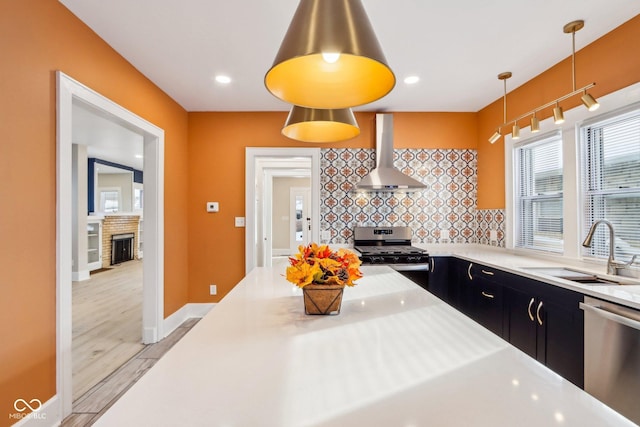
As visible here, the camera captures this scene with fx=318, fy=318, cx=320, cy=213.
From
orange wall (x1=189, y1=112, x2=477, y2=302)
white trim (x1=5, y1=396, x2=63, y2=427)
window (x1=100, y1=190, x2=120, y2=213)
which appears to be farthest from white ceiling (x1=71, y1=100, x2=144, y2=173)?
white trim (x1=5, y1=396, x2=63, y2=427)

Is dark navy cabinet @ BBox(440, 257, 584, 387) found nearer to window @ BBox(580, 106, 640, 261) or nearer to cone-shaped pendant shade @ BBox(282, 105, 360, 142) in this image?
window @ BBox(580, 106, 640, 261)

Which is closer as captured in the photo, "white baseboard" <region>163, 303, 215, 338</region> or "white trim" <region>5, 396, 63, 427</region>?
"white trim" <region>5, 396, 63, 427</region>

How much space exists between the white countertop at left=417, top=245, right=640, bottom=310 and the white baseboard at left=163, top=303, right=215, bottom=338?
2.79 m

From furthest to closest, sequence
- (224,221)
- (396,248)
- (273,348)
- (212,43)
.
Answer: (224,221) → (396,248) → (212,43) → (273,348)

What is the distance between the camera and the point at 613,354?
5.43 feet

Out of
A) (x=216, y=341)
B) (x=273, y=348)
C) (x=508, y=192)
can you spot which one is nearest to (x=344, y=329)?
(x=273, y=348)

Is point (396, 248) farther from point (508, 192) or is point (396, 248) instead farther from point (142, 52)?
point (142, 52)

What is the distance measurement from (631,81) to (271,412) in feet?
9.36

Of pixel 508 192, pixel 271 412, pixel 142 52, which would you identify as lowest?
pixel 271 412

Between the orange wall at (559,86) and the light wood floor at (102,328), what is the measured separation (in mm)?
4087

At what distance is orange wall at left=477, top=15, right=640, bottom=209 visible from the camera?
2.11 m

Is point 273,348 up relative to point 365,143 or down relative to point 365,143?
down

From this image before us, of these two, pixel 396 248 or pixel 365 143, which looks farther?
pixel 365 143

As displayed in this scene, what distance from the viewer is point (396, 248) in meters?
3.61
